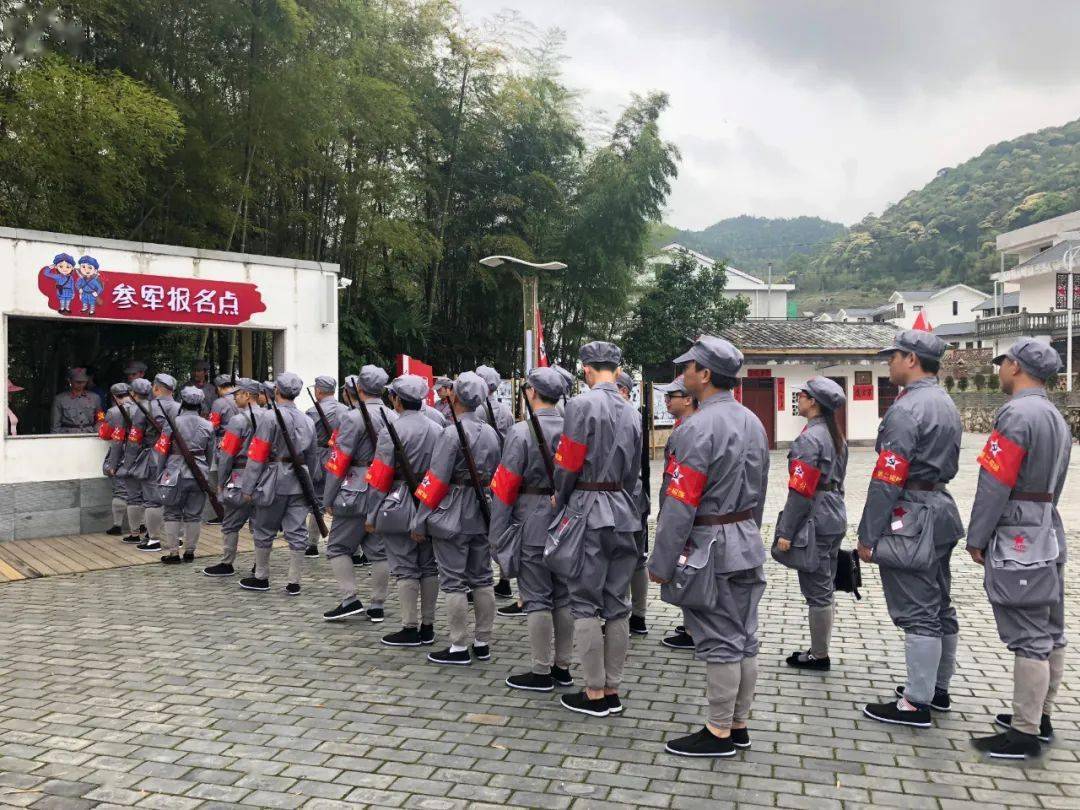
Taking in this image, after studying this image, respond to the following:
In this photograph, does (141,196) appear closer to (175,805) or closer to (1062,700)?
(175,805)

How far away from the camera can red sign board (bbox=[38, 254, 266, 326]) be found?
30.1 feet

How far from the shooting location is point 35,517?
9.11 m

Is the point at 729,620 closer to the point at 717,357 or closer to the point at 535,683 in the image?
the point at 717,357

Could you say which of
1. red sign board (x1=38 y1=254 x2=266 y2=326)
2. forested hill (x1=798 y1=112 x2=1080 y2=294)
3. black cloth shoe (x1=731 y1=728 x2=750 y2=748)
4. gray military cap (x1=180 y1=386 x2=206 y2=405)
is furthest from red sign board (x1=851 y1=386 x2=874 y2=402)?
forested hill (x1=798 y1=112 x2=1080 y2=294)

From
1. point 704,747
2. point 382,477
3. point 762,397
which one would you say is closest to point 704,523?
point 704,747

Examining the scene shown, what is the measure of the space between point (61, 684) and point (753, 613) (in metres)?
3.65

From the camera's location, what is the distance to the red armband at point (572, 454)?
4.29m

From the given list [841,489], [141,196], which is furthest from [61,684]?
[141,196]

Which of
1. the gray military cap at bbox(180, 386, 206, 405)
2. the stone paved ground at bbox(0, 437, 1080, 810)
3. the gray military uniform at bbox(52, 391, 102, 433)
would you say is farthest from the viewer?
the gray military uniform at bbox(52, 391, 102, 433)

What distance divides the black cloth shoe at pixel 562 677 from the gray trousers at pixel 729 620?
1203mm

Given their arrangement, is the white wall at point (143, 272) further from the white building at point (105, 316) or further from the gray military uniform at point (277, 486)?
the gray military uniform at point (277, 486)

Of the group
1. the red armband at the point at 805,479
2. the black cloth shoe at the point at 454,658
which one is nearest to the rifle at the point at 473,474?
the black cloth shoe at the point at 454,658

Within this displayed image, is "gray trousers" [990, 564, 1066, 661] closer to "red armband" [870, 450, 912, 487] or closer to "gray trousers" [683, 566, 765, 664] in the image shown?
"red armband" [870, 450, 912, 487]

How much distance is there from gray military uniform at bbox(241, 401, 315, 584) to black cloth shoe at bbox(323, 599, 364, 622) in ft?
2.79
